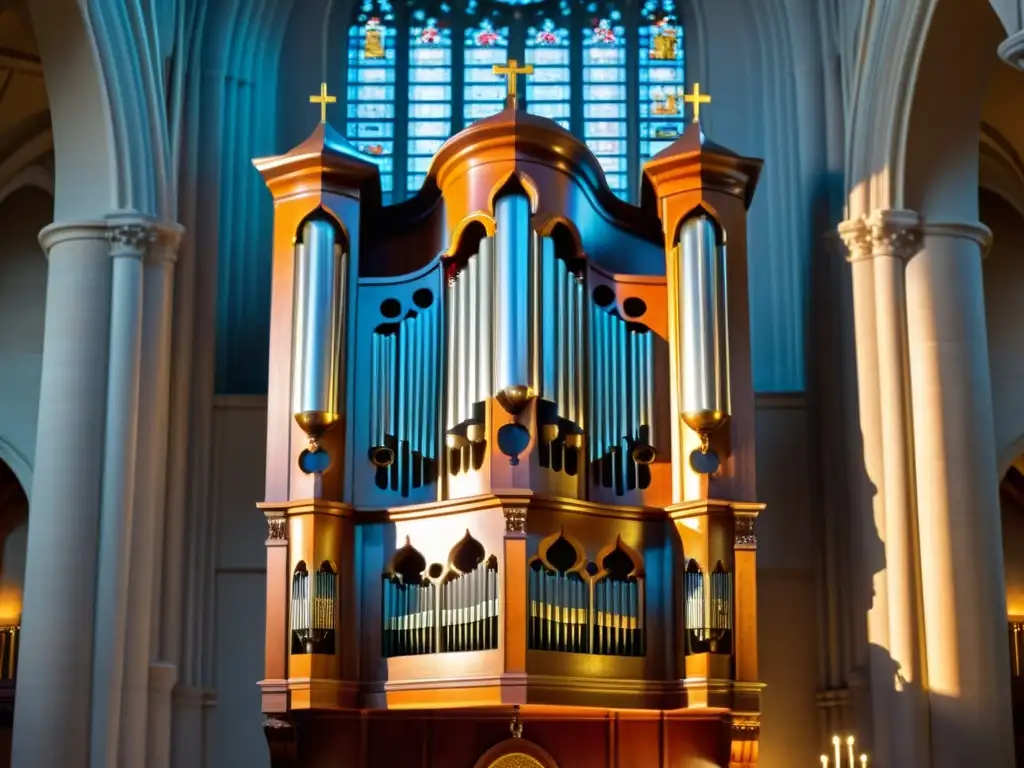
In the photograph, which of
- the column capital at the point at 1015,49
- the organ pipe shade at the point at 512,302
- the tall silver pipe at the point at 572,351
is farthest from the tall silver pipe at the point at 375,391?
the column capital at the point at 1015,49

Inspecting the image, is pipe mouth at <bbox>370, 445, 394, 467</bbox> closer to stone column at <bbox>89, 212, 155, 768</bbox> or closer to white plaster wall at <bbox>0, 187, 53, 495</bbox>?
stone column at <bbox>89, 212, 155, 768</bbox>

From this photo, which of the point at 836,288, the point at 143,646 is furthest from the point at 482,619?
the point at 836,288

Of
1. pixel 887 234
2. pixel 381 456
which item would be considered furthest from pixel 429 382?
pixel 887 234

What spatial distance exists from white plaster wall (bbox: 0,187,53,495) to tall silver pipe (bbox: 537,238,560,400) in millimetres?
6342

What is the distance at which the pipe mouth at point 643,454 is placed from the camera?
501 inches

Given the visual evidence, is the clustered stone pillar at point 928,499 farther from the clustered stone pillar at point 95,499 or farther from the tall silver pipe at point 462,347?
the clustered stone pillar at point 95,499

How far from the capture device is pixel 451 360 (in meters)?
12.7

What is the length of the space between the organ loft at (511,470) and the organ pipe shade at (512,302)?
0.02 metres

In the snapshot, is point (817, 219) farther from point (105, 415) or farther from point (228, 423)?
point (105, 415)

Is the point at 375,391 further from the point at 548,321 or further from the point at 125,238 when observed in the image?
the point at 125,238

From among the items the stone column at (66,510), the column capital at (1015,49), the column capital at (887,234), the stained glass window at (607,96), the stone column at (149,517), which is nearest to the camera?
the column capital at (1015,49)

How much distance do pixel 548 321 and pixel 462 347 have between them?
2.24 ft

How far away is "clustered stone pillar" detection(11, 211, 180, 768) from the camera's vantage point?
12.2 m

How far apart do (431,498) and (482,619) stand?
3.64ft
